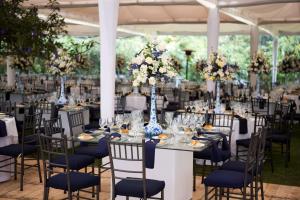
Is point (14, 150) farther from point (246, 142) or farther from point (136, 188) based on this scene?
point (246, 142)

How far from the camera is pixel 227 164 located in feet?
18.7

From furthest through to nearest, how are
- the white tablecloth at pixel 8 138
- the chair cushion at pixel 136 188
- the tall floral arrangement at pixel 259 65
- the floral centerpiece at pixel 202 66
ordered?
1. the tall floral arrangement at pixel 259 65
2. the floral centerpiece at pixel 202 66
3. the white tablecloth at pixel 8 138
4. the chair cushion at pixel 136 188

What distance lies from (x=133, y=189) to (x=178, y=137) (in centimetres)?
122

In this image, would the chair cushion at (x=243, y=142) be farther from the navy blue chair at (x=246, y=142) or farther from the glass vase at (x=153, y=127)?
the glass vase at (x=153, y=127)

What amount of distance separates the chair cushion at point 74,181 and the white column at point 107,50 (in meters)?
3.25

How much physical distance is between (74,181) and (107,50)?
3.68m

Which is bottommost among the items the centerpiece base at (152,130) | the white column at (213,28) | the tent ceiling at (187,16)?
the centerpiece base at (152,130)

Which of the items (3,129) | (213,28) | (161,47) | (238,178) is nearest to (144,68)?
(161,47)

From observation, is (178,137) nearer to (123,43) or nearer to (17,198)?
(17,198)

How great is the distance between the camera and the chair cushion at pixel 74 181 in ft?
16.0

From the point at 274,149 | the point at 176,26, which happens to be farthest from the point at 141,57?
the point at 176,26

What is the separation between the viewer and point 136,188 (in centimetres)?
466

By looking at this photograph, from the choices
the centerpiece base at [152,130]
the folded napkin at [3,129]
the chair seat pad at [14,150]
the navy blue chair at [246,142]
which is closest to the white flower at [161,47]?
the centerpiece base at [152,130]

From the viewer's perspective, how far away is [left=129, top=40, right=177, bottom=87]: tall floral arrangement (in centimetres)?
557
